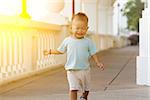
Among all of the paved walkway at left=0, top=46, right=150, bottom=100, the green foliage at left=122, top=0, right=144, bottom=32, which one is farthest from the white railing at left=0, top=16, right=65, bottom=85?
the green foliage at left=122, top=0, right=144, bottom=32

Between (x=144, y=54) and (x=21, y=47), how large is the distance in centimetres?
294

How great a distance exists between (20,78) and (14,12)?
3.86m

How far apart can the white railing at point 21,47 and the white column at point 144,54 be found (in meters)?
2.58

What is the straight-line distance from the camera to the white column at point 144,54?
28.1ft

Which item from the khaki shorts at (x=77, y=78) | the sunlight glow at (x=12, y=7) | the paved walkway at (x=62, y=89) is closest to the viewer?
the khaki shorts at (x=77, y=78)

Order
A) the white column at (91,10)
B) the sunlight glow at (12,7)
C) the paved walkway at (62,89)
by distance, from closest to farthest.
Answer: the paved walkway at (62,89) → the sunlight glow at (12,7) → the white column at (91,10)

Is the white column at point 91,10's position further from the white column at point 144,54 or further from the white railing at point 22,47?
the white column at point 144,54

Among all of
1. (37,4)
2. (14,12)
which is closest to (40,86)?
(14,12)

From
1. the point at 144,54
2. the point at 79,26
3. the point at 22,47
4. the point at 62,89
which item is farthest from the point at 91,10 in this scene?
the point at 79,26

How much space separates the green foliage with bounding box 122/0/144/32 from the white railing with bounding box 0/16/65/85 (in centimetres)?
6167

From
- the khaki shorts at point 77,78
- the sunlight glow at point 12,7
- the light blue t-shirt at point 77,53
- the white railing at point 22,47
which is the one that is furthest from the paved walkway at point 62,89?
the sunlight glow at point 12,7

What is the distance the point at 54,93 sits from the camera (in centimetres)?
765

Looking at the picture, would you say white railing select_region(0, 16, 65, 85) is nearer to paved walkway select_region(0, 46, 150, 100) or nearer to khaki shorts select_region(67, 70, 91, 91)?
paved walkway select_region(0, 46, 150, 100)

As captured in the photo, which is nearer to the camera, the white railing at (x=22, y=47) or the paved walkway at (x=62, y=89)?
the paved walkway at (x=62, y=89)
